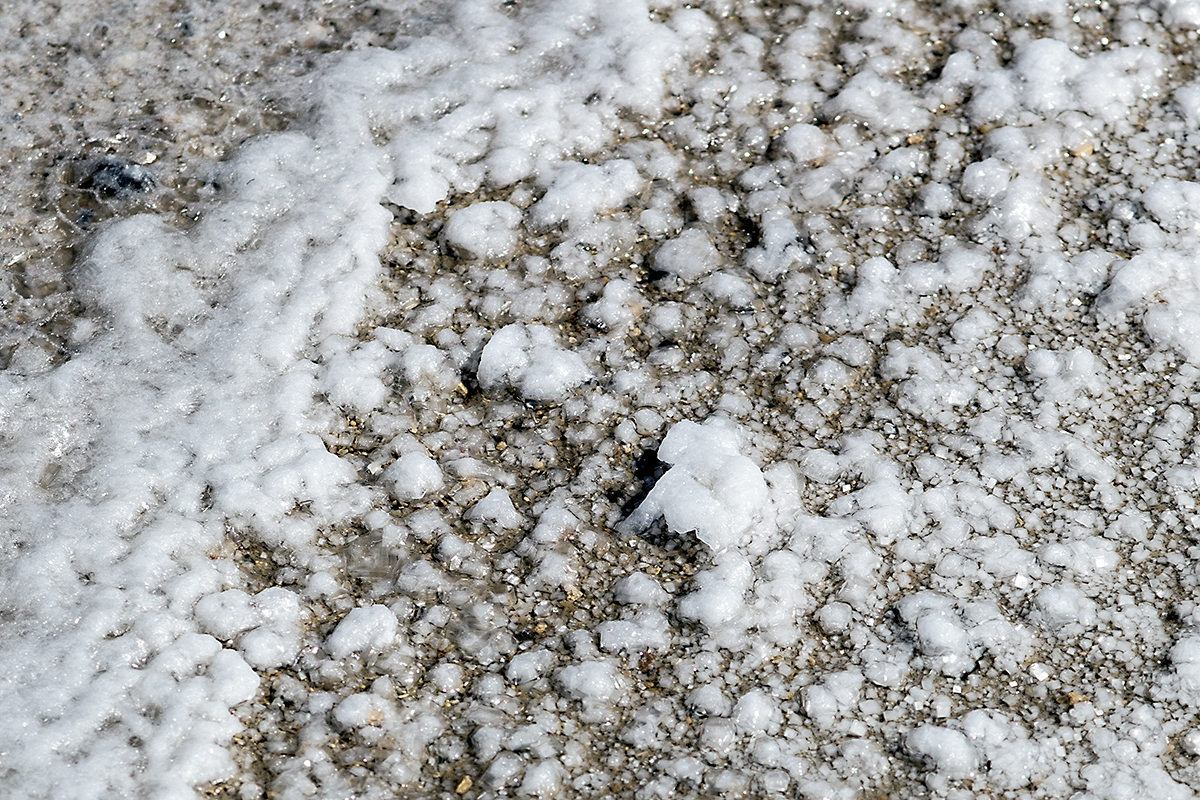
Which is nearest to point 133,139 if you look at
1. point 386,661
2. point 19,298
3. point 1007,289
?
point 19,298

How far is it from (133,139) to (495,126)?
0.62 meters

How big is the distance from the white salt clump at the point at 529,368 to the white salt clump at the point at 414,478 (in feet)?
0.53

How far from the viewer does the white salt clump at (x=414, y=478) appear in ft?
5.19

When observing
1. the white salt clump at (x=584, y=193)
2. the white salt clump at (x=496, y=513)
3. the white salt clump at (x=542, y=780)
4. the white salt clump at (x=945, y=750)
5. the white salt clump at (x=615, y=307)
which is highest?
the white salt clump at (x=584, y=193)

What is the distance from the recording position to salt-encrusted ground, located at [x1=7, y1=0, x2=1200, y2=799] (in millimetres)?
1386

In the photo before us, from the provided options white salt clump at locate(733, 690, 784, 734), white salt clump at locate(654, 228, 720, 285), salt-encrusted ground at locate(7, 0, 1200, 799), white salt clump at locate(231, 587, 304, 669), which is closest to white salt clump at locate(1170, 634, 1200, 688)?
salt-encrusted ground at locate(7, 0, 1200, 799)

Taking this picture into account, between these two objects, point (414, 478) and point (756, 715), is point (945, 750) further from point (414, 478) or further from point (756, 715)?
point (414, 478)

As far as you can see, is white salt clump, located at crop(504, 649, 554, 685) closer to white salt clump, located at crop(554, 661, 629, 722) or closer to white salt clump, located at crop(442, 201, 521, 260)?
white salt clump, located at crop(554, 661, 629, 722)

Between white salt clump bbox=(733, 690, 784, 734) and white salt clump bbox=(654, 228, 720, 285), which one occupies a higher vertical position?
white salt clump bbox=(654, 228, 720, 285)

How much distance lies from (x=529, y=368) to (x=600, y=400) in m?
0.11

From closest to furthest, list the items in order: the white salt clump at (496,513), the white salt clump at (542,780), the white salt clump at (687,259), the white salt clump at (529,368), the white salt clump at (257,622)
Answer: the white salt clump at (542,780) < the white salt clump at (257,622) < the white salt clump at (496,513) < the white salt clump at (529,368) < the white salt clump at (687,259)

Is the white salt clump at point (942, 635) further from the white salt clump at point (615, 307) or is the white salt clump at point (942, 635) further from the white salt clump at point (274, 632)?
the white salt clump at point (274, 632)

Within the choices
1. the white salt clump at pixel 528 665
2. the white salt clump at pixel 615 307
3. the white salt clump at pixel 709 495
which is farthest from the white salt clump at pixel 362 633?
the white salt clump at pixel 615 307

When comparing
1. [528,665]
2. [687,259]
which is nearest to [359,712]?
[528,665]
